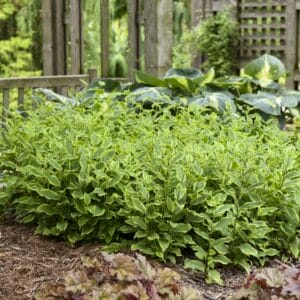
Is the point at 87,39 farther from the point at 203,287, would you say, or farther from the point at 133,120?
the point at 203,287

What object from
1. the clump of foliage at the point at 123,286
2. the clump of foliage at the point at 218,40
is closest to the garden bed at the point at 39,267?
the clump of foliage at the point at 123,286

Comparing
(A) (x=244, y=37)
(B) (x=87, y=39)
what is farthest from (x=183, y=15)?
(A) (x=244, y=37)

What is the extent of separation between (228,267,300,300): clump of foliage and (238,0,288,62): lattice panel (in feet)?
29.8

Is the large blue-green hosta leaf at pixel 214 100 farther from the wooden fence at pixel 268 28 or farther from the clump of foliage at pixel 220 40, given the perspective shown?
the clump of foliage at pixel 220 40

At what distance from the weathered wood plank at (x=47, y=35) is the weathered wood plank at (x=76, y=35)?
0.33 metres

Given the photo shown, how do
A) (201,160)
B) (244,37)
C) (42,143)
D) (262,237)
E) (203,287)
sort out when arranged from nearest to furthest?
(203,287) < (262,237) < (201,160) < (42,143) < (244,37)

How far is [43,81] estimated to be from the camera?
650cm

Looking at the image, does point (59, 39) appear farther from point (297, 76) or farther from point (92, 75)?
point (297, 76)

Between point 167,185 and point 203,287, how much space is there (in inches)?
22.6

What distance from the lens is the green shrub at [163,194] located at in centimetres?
349

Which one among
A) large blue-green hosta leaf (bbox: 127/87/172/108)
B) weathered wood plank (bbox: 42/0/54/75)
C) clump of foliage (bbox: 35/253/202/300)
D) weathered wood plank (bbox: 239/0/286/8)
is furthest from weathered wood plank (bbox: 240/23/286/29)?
clump of foliage (bbox: 35/253/202/300)

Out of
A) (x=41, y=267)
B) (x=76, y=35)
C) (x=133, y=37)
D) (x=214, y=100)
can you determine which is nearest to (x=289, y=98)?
(x=214, y=100)

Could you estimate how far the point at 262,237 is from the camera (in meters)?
3.56

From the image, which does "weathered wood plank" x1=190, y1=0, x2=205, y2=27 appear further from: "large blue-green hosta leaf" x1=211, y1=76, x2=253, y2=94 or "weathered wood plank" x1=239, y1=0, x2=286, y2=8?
"large blue-green hosta leaf" x1=211, y1=76, x2=253, y2=94
